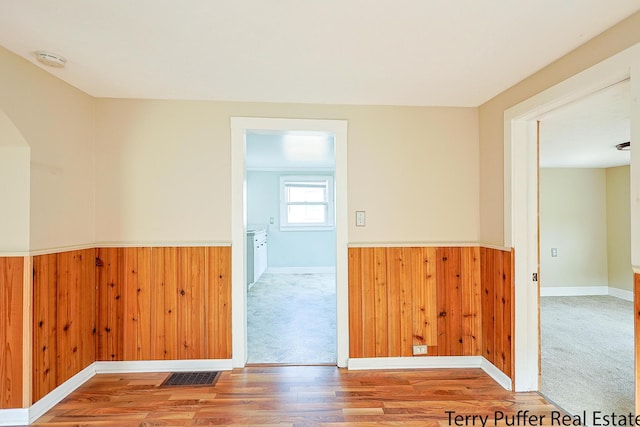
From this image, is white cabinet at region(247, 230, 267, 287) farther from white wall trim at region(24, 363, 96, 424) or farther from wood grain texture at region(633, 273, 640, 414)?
wood grain texture at region(633, 273, 640, 414)

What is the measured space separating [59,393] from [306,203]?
5533mm

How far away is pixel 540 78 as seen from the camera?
2.19 meters

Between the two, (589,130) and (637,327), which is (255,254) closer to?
(589,130)

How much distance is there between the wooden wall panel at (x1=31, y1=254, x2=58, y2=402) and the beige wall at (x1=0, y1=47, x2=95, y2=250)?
0.15 meters

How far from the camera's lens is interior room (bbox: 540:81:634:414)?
98.3 inches

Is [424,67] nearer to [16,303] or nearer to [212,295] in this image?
[212,295]

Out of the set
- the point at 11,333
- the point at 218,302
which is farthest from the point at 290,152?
the point at 11,333

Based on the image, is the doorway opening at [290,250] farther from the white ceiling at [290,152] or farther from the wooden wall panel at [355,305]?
the wooden wall panel at [355,305]

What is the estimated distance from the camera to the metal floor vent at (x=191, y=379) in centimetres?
254

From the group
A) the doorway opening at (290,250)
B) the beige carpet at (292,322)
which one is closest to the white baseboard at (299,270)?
the doorway opening at (290,250)

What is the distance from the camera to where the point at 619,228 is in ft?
17.6

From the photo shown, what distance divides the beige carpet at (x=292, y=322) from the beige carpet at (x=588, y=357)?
177cm

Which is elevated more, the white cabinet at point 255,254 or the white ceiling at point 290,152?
the white ceiling at point 290,152

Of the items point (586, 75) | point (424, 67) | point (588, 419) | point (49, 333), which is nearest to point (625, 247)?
point (588, 419)
